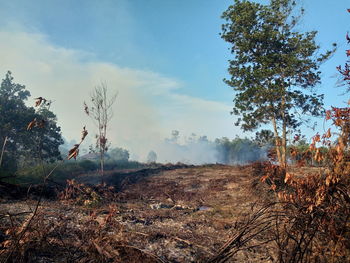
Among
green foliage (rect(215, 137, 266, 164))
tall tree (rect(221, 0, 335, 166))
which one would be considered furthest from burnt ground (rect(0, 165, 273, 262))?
green foliage (rect(215, 137, 266, 164))

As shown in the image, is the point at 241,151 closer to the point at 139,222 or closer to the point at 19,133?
the point at 19,133

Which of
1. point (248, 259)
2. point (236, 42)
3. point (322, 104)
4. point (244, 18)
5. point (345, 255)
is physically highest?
point (244, 18)

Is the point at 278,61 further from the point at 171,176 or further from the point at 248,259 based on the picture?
the point at 248,259

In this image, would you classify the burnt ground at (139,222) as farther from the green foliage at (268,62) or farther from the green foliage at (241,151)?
the green foliage at (241,151)

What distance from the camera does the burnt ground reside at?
258 cm

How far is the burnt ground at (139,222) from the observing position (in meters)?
2.58

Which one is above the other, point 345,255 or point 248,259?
point 345,255

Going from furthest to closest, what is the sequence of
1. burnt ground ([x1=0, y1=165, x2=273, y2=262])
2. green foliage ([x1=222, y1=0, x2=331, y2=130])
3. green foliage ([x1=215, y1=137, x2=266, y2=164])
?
1. green foliage ([x1=215, y1=137, x2=266, y2=164])
2. green foliage ([x1=222, y1=0, x2=331, y2=130])
3. burnt ground ([x1=0, y1=165, x2=273, y2=262])

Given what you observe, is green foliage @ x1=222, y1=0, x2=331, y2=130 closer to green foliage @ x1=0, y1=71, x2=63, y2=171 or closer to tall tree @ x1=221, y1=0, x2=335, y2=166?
tall tree @ x1=221, y1=0, x2=335, y2=166

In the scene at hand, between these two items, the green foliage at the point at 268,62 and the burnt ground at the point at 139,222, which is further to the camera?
the green foliage at the point at 268,62

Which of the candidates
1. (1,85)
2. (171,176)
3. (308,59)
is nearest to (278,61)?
(308,59)

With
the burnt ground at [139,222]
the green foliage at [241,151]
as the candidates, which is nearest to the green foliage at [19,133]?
the burnt ground at [139,222]

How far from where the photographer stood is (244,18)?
19000mm

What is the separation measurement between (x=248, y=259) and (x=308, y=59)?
17195 mm
